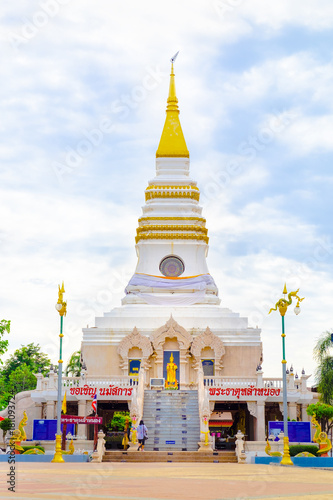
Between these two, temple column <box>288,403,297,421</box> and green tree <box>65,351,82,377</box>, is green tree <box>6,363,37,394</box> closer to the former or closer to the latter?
green tree <box>65,351,82,377</box>

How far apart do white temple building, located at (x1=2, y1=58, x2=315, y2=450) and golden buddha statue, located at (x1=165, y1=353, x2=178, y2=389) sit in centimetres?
30

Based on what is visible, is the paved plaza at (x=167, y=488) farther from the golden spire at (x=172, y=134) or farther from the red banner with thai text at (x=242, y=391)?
the golden spire at (x=172, y=134)

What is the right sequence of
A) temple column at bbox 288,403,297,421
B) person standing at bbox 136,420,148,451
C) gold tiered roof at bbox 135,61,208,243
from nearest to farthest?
1. person standing at bbox 136,420,148,451
2. temple column at bbox 288,403,297,421
3. gold tiered roof at bbox 135,61,208,243

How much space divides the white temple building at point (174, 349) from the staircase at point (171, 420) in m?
0.05

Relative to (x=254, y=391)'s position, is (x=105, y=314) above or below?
above

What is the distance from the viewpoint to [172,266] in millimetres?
57062

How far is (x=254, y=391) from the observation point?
4181 cm

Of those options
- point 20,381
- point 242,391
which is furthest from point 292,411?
point 20,381

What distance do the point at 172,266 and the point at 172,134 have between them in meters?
10.4

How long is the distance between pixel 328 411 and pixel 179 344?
42.9ft

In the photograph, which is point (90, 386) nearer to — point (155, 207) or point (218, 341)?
point (218, 341)

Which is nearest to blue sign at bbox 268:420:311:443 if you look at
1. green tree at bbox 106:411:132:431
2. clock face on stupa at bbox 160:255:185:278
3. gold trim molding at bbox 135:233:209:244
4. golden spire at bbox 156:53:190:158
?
clock face on stupa at bbox 160:255:185:278

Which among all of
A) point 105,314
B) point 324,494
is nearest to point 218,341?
point 105,314

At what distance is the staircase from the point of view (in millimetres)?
35625
